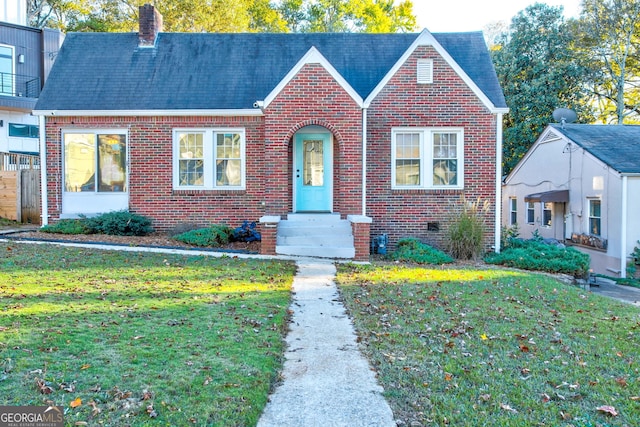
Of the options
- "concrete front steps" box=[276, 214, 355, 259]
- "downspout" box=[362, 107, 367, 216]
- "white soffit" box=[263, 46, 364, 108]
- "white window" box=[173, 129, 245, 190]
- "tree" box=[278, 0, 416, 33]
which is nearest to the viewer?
"concrete front steps" box=[276, 214, 355, 259]

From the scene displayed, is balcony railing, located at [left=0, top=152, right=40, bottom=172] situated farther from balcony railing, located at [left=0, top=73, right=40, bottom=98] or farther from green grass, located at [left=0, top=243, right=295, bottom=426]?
green grass, located at [left=0, top=243, right=295, bottom=426]

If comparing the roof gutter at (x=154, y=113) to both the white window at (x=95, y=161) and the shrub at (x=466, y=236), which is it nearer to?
the white window at (x=95, y=161)

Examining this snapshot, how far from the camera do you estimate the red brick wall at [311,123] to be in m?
12.3

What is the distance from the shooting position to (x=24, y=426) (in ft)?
11.2

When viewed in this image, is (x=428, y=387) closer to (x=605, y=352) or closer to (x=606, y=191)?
(x=605, y=352)

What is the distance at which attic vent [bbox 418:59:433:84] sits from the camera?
1284cm

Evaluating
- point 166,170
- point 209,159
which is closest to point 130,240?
point 166,170

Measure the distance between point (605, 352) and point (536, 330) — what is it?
896 millimetres

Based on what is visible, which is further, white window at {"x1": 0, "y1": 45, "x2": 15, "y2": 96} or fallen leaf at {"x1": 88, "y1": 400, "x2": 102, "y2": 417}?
white window at {"x1": 0, "y1": 45, "x2": 15, "y2": 96}

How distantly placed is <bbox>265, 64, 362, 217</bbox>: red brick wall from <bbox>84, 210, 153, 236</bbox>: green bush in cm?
375

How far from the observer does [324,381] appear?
4340 millimetres

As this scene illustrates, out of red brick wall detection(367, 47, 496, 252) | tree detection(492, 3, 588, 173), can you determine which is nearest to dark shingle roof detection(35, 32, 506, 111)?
red brick wall detection(367, 47, 496, 252)

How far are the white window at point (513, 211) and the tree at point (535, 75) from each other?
4422 millimetres

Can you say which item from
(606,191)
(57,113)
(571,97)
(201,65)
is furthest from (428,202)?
(571,97)
